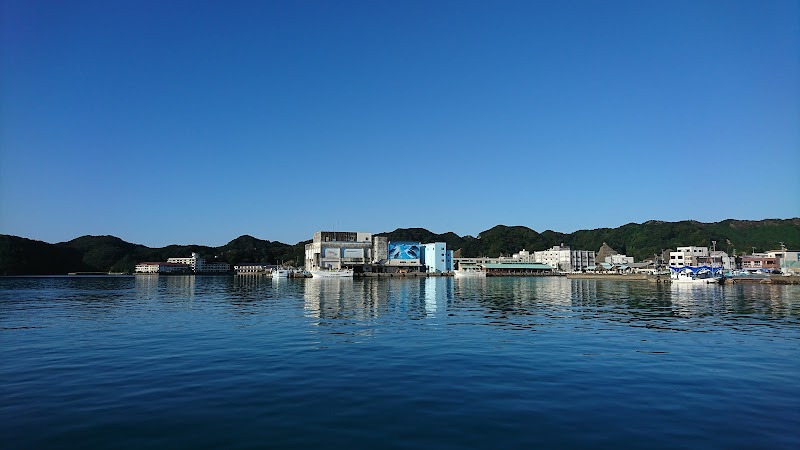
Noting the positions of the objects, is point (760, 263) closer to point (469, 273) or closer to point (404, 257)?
point (469, 273)

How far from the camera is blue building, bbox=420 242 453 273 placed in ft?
614

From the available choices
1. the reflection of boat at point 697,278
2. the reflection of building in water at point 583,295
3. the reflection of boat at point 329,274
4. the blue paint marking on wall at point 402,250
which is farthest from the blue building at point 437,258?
the reflection of building in water at point 583,295

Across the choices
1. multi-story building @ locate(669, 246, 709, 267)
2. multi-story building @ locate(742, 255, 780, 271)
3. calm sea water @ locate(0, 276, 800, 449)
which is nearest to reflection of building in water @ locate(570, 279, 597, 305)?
calm sea water @ locate(0, 276, 800, 449)

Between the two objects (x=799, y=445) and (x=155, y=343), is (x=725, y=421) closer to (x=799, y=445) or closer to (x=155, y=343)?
(x=799, y=445)

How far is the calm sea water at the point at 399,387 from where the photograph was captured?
360 inches

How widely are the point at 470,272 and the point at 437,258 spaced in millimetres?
14044

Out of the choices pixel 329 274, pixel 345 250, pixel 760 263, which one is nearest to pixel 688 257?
pixel 760 263

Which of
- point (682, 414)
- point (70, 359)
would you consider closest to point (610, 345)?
point (682, 414)

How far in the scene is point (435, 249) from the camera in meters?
188

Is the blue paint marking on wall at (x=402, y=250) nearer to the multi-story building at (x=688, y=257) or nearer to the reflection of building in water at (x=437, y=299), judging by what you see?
the multi-story building at (x=688, y=257)

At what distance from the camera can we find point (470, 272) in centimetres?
18475

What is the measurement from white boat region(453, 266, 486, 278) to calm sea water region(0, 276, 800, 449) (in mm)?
151875

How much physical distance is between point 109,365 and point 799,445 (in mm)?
18819

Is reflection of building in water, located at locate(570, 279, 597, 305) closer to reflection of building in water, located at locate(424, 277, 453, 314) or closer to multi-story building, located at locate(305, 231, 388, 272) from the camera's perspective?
reflection of building in water, located at locate(424, 277, 453, 314)
